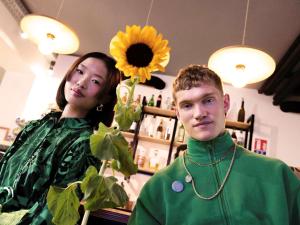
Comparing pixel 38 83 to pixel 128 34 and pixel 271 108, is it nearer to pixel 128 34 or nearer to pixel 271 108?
pixel 271 108

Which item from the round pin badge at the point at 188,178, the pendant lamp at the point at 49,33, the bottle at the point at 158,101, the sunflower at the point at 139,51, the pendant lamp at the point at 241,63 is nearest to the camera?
the sunflower at the point at 139,51

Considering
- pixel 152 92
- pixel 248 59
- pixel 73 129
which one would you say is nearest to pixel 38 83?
pixel 152 92

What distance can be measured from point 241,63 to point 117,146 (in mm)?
1907

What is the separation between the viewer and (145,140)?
393cm

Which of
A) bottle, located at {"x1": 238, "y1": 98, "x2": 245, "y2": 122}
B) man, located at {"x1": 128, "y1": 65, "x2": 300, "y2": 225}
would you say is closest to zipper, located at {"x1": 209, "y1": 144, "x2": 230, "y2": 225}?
man, located at {"x1": 128, "y1": 65, "x2": 300, "y2": 225}

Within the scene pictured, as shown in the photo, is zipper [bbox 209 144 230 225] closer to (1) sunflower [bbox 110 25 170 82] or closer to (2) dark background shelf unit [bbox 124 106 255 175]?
(1) sunflower [bbox 110 25 170 82]

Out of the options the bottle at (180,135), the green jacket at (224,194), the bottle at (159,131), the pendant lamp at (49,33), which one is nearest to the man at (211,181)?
the green jacket at (224,194)

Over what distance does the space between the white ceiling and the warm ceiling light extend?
0.66 m

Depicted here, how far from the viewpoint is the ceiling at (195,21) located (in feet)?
9.33

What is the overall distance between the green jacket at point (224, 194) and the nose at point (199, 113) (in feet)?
0.42

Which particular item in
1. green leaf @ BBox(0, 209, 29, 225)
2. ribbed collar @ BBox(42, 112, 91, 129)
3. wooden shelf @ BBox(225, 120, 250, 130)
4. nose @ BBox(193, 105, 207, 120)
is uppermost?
wooden shelf @ BBox(225, 120, 250, 130)

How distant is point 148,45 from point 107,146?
0.31 meters

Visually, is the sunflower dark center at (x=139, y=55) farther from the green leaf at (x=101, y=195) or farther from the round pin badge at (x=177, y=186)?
the round pin badge at (x=177, y=186)

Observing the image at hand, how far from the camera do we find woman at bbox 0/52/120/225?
0.85 m
